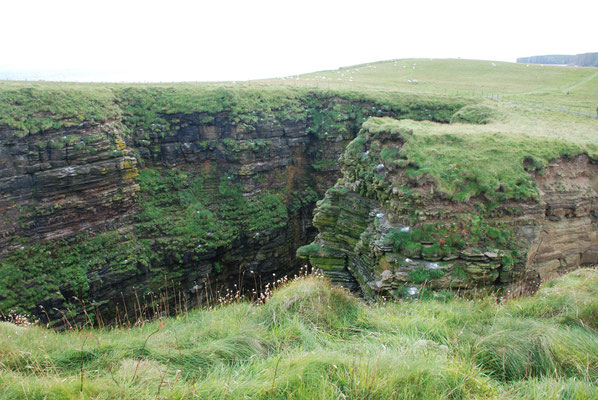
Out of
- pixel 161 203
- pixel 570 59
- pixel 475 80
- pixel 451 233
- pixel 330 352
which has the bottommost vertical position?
pixel 161 203

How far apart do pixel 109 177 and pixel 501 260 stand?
16.3 metres

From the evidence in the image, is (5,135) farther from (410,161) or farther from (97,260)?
(410,161)

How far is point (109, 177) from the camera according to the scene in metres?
16.8

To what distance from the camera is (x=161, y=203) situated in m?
19.5

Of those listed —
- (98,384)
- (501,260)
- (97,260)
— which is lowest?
(97,260)

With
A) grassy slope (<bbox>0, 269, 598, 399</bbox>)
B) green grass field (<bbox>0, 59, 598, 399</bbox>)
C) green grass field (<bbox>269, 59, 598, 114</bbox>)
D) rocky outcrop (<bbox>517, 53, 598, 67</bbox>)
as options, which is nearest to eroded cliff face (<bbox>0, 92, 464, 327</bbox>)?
green grass field (<bbox>269, 59, 598, 114</bbox>)

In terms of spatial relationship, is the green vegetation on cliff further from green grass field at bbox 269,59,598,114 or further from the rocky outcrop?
the rocky outcrop

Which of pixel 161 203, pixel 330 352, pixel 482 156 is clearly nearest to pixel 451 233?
pixel 482 156

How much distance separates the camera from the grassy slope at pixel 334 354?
332 centimetres

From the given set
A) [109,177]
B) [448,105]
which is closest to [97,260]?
[109,177]

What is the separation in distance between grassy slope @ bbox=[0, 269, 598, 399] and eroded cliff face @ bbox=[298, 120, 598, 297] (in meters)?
3.63

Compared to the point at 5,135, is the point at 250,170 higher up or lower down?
lower down

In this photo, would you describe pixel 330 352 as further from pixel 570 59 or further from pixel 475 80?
pixel 570 59

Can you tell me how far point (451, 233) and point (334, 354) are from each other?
7.59 metres
